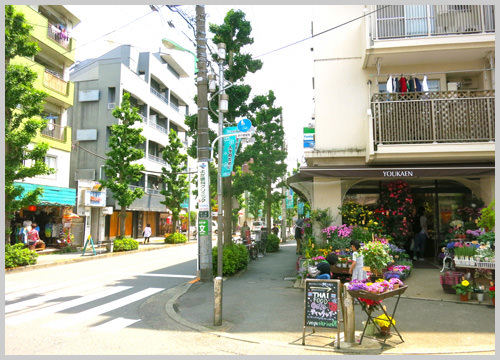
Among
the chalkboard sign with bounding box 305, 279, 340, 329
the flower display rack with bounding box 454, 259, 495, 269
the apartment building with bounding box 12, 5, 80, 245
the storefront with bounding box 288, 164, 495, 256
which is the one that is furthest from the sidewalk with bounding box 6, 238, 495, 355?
the apartment building with bounding box 12, 5, 80, 245

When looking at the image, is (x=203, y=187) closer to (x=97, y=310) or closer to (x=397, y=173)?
(x=97, y=310)

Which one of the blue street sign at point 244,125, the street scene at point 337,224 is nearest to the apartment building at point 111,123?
the street scene at point 337,224

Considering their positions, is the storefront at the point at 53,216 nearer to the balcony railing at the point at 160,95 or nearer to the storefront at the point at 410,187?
the storefront at the point at 410,187

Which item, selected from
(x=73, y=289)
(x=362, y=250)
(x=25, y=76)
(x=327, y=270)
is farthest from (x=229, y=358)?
(x=25, y=76)

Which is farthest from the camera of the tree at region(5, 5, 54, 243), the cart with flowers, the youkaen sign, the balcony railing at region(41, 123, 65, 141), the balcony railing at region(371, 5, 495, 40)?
the balcony railing at region(41, 123, 65, 141)

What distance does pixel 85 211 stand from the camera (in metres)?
24.4

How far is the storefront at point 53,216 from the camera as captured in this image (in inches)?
864

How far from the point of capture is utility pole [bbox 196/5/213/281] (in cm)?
1184

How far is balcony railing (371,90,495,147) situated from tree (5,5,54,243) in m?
13.0

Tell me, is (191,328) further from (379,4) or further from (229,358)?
(379,4)

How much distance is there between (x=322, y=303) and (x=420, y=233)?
7.78 metres

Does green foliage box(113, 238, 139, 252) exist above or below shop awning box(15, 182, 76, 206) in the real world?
below

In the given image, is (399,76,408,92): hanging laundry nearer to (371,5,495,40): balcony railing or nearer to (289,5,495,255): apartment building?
(289,5,495,255): apartment building

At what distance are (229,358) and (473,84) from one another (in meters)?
12.6
